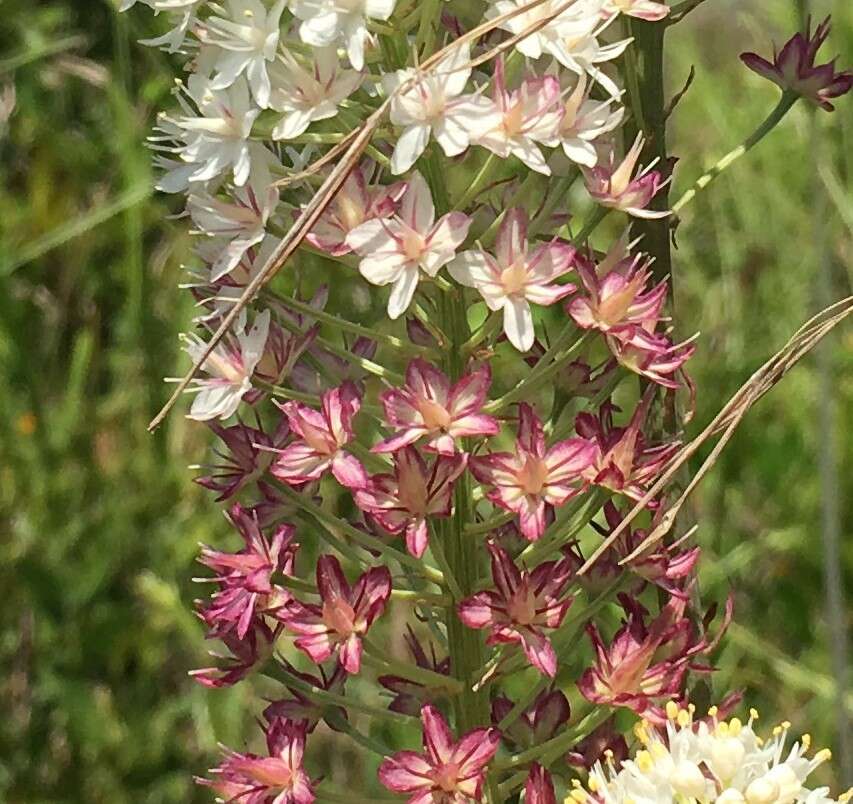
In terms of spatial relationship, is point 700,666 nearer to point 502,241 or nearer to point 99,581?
point 502,241

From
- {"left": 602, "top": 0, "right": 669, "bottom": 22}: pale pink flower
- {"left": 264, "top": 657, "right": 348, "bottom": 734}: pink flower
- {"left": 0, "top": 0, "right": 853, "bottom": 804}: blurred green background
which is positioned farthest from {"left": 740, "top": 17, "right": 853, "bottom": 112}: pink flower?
{"left": 0, "top": 0, "right": 853, "bottom": 804}: blurred green background

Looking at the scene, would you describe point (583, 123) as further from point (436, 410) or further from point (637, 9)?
point (436, 410)

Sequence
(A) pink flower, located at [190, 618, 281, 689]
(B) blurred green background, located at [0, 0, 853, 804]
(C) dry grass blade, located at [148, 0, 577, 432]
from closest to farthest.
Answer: (C) dry grass blade, located at [148, 0, 577, 432]
(A) pink flower, located at [190, 618, 281, 689]
(B) blurred green background, located at [0, 0, 853, 804]

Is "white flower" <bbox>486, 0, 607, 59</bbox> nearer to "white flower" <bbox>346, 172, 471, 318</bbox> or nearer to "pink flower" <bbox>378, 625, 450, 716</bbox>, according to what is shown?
"white flower" <bbox>346, 172, 471, 318</bbox>

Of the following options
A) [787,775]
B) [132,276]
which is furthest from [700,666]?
[132,276]

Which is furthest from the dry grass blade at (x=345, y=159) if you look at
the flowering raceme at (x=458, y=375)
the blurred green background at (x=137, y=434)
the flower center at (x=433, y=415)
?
the blurred green background at (x=137, y=434)

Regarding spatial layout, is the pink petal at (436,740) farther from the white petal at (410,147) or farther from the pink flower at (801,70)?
the pink flower at (801,70)
